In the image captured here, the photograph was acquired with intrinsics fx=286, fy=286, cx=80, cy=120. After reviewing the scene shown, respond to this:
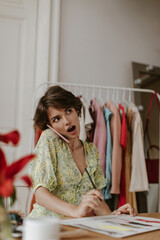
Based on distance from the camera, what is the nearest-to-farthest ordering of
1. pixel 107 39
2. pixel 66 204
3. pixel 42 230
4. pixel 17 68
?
pixel 42 230 < pixel 66 204 < pixel 17 68 < pixel 107 39

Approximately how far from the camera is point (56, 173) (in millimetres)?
1354

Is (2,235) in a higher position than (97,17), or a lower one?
lower

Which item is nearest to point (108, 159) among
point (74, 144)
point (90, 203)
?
point (74, 144)

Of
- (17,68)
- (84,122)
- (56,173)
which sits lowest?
(56,173)

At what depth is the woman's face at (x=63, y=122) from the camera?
1.46 m

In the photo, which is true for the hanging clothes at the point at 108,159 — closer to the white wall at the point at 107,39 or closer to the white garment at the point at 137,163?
the white garment at the point at 137,163

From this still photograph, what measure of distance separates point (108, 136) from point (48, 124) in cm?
82

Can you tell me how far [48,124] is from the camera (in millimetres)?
1530

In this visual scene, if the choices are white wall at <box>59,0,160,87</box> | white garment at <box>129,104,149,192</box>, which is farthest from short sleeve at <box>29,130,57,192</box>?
white wall at <box>59,0,160,87</box>

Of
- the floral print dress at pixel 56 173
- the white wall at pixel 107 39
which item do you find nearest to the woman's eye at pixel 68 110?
the floral print dress at pixel 56 173

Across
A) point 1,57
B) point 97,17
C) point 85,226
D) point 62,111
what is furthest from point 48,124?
point 97,17

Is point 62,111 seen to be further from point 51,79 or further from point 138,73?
point 138,73

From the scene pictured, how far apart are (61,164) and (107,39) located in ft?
6.30

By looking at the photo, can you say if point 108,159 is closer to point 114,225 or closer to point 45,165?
point 45,165
